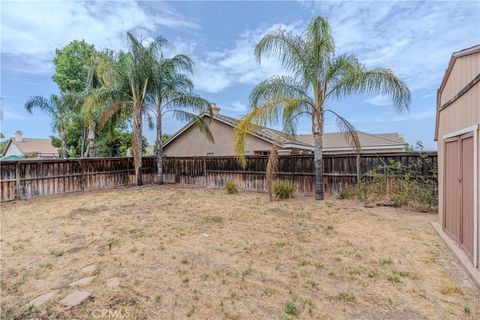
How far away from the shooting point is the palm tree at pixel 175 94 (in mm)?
13055

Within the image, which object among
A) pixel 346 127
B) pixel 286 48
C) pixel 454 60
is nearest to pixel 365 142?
pixel 346 127

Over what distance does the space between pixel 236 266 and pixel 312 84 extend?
22.4 ft

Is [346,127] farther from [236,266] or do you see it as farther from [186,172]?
[186,172]

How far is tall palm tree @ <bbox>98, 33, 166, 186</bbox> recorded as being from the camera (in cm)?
1248

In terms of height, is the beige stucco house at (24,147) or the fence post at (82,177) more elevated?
the beige stucco house at (24,147)

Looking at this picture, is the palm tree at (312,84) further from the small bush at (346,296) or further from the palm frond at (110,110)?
the palm frond at (110,110)

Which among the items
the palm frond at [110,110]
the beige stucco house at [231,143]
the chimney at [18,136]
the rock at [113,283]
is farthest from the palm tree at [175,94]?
the chimney at [18,136]

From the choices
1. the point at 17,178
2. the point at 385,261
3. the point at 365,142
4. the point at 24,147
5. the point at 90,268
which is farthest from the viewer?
the point at 24,147

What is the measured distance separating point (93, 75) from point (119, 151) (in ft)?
28.3

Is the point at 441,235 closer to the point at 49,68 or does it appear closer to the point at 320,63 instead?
the point at 320,63

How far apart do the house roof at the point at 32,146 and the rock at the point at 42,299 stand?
38.5m

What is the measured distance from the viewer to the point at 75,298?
116 inches

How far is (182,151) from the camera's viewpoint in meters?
17.7

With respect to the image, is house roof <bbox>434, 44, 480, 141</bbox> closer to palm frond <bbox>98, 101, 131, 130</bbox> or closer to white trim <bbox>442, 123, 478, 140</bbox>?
white trim <bbox>442, 123, 478, 140</bbox>
